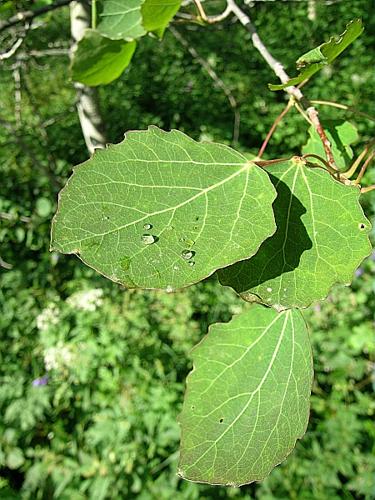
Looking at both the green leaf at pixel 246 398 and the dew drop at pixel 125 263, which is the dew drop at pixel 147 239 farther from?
the green leaf at pixel 246 398

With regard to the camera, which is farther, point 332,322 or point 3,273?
point 3,273

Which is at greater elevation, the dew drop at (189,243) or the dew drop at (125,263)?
the dew drop at (189,243)

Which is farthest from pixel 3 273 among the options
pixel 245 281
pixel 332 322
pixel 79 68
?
pixel 245 281

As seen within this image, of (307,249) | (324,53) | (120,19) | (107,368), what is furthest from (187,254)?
(107,368)

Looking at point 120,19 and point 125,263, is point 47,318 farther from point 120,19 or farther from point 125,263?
point 125,263

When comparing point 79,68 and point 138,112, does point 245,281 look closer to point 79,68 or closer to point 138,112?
point 79,68

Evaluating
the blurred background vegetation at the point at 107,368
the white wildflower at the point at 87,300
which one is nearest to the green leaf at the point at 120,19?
the blurred background vegetation at the point at 107,368
